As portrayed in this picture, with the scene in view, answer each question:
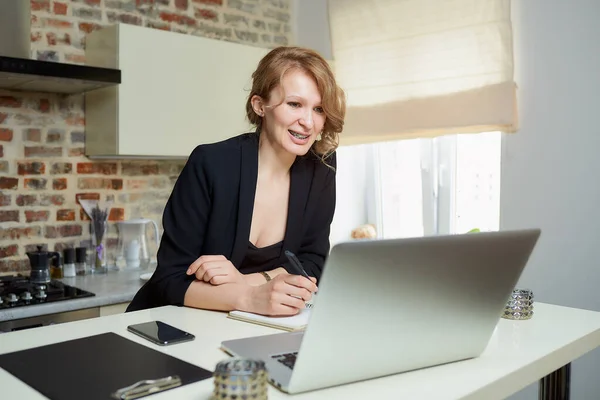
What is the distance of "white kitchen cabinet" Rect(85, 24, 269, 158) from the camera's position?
284 centimetres

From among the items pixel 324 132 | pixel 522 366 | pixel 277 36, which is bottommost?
pixel 522 366

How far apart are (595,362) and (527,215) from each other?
70 centimetres

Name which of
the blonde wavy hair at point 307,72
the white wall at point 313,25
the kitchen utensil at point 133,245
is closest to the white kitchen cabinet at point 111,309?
the kitchen utensil at point 133,245

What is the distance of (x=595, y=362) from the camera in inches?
104

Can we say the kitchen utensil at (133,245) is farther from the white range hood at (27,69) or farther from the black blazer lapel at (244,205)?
the black blazer lapel at (244,205)

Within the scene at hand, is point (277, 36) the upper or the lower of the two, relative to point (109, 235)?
upper

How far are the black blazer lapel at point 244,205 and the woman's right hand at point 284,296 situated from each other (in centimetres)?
35

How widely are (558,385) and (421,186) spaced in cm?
216

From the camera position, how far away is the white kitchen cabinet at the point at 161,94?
2.84 metres

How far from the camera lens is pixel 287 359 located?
1067mm

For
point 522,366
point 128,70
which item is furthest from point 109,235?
point 522,366

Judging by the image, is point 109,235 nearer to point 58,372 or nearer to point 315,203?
point 315,203

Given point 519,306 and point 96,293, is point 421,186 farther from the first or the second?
point 519,306

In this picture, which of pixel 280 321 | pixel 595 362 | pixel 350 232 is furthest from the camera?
pixel 350 232
